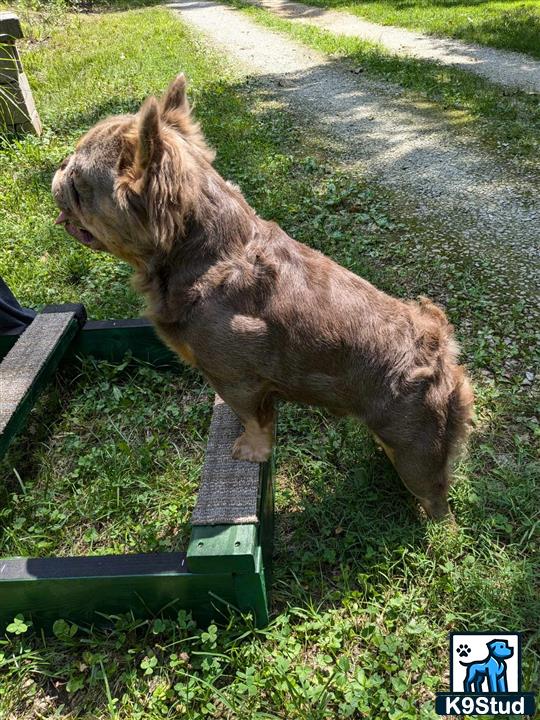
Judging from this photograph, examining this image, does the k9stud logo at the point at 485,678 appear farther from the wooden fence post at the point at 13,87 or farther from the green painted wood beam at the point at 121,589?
the wooden fence post at the point at 13,87

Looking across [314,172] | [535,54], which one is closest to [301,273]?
[314,172]

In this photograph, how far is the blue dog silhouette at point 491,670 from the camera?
2.40 metres

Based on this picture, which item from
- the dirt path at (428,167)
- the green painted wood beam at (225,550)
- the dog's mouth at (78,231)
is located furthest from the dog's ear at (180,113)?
the dirt path at (428,167)

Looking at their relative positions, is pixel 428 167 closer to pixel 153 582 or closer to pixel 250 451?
pixel 250 451

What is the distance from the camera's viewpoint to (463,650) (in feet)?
8.36

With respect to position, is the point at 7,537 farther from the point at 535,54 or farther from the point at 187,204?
the point at 535,54

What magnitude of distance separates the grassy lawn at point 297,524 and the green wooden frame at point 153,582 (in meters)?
0.11

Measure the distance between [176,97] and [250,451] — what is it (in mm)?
1877

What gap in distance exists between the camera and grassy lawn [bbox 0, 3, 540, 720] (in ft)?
8.24

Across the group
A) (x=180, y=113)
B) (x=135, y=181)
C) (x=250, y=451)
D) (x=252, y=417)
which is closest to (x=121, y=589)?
(x=250, y=451)

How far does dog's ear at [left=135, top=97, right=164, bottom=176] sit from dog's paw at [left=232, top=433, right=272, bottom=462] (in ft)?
4.76

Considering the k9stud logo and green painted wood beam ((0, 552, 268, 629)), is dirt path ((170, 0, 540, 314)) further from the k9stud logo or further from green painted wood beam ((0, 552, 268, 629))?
green painted wood beam ((0, 552, 268, 629))

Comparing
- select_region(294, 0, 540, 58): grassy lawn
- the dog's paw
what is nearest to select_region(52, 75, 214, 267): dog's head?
the dog's paw

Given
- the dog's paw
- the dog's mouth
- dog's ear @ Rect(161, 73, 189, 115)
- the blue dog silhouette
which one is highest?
dog's ear @ Rect(161, 73, 189, 115)
